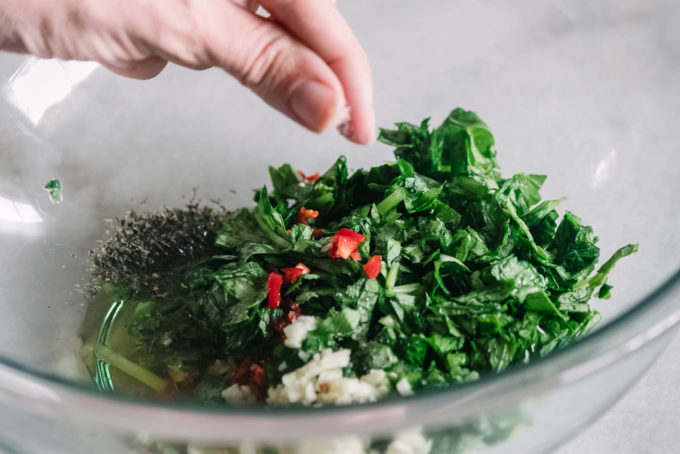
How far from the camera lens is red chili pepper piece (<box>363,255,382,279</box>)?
1.30 m

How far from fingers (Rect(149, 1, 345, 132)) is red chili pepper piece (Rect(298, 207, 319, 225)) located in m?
0.33

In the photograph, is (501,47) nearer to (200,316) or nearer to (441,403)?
(200,316)

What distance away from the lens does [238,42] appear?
1192 mm

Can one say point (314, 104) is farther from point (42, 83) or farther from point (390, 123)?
point (42, 83)

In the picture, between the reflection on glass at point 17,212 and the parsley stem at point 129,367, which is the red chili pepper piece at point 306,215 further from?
the reflection on glass at point 17,212

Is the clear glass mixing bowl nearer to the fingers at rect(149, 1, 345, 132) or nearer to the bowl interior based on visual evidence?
the bowl interior

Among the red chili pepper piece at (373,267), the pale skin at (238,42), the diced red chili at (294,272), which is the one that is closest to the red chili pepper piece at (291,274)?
the diced red chili at (294,272)

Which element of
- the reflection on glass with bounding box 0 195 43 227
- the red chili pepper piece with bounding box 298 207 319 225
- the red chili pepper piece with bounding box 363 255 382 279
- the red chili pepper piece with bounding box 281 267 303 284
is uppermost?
the red chili pepper piece with bounding box 363 255 382 279

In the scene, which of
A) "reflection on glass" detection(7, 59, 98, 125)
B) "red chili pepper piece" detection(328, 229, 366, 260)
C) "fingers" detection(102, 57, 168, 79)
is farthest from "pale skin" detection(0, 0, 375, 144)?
"reflection on glass" detection(7, 59, 98, 125)

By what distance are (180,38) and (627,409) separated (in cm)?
135

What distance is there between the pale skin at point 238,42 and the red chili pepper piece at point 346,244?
0.68 feet

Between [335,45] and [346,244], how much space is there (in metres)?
0.41

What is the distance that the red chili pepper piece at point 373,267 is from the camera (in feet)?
4.25

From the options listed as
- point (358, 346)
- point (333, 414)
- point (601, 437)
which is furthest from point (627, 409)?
point (333, 414)
